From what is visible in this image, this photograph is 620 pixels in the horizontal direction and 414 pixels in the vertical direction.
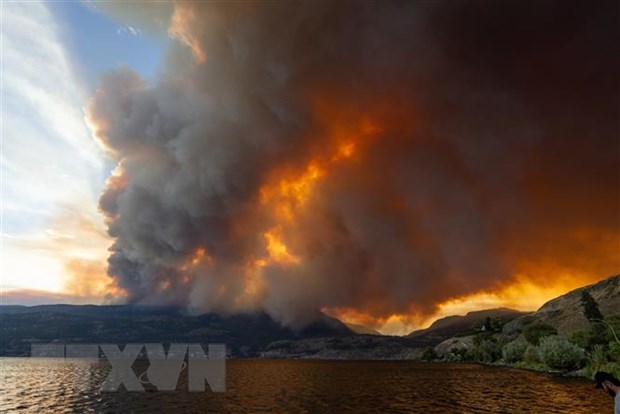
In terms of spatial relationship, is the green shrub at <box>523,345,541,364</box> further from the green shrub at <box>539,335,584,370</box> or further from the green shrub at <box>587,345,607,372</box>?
the green shrub at <box>587,345,607,372</box>

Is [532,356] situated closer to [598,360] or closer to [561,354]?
[561,354]

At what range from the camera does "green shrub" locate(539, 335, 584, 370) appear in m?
130

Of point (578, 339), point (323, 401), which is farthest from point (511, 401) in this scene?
point (578, 339)

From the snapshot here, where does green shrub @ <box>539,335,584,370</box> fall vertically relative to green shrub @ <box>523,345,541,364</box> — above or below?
above

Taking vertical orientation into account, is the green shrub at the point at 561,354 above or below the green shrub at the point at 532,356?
above

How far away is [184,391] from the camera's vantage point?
95.2 m

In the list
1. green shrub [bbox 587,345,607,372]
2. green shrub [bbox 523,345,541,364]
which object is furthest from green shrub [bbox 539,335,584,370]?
green shrub [bbox 523,345,541,364]

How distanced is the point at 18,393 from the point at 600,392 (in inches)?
4676

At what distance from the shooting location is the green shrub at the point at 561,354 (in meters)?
130

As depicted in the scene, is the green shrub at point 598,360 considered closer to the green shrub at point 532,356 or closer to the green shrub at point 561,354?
the green shrub at point 561,354

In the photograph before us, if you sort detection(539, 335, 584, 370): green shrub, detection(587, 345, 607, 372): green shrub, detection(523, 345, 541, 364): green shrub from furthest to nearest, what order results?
detection(523, 345, 541, 364): green shrub
detection(539, 335, 584, 370): green shrub
detection(587, 345, 607, 372): green shrub

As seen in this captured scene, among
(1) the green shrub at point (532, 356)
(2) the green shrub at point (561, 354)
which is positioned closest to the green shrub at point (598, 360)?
(2) the green shrub at point (561, 354)

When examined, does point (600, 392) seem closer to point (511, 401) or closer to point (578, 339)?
point (511, 401)

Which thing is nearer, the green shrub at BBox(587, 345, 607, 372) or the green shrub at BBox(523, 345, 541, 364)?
the green shrub at BBox(587, 345, 607, 372)
